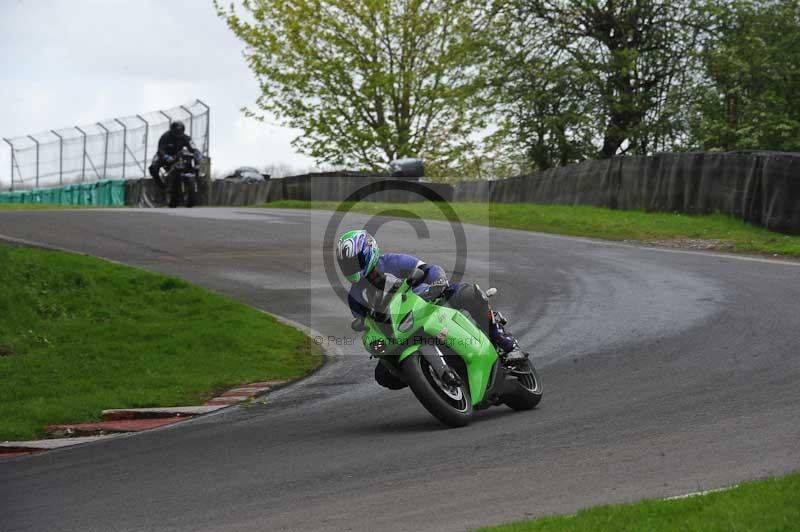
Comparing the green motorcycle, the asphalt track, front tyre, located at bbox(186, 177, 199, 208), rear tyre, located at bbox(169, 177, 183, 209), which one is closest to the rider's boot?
the green motorcycle

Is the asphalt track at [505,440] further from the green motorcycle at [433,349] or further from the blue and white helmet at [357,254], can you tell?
the blue and white helmet at [357,254]

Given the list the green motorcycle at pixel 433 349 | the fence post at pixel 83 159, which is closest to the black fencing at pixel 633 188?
the fence post at pixel 83 159

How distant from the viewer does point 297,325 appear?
14.8m

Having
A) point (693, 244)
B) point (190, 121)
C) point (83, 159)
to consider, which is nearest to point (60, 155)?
point (83, 159)

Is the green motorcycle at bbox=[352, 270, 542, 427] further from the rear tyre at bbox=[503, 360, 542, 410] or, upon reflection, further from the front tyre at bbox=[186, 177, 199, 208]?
the front tyre at bbox=[186, 177, 199, 208]

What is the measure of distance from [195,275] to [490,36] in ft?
82.1

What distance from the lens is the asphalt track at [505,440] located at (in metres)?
6.32

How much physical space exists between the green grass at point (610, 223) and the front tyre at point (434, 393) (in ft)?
43.4

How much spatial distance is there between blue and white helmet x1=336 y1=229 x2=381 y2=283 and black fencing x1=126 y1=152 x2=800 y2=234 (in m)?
15.1

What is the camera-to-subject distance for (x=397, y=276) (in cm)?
855

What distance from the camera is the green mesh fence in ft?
133

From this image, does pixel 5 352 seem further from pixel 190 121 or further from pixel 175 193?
pixel 190 121

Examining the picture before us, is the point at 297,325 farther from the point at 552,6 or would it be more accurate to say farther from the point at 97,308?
the point at 552,6

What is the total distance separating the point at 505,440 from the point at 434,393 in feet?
2.39
